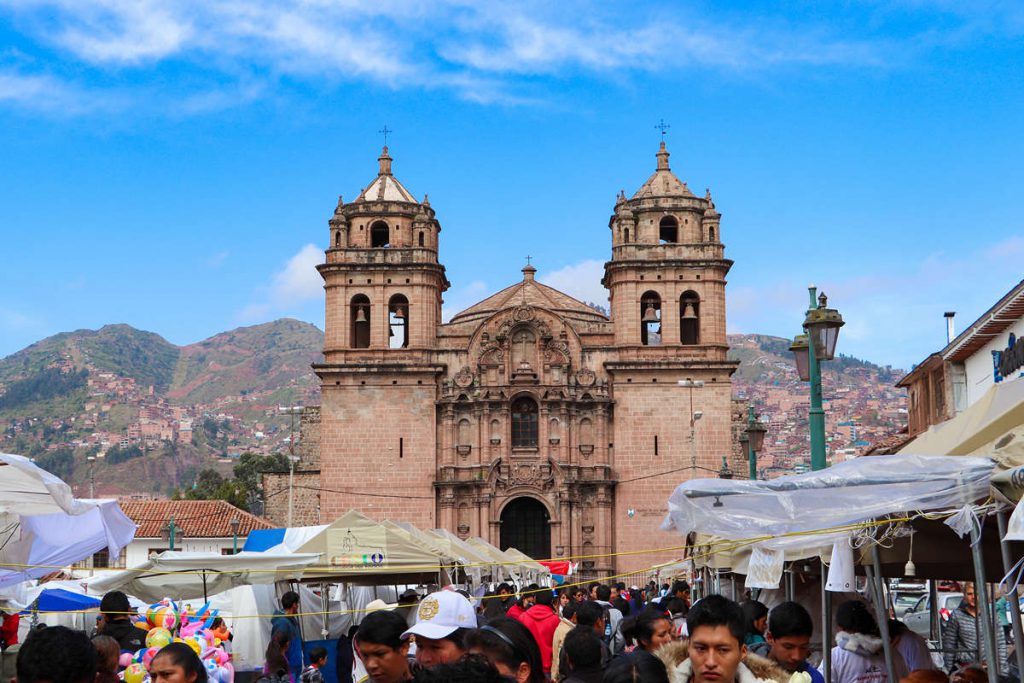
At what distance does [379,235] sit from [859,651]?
123 feet

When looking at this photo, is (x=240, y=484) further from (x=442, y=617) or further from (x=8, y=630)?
(x=442, y=617)

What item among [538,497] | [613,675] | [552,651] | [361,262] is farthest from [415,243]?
[613,675]

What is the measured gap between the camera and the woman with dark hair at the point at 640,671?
480cm

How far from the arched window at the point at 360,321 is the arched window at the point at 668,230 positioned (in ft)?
32.8

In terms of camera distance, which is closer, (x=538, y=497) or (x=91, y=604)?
(x=91, y=604)

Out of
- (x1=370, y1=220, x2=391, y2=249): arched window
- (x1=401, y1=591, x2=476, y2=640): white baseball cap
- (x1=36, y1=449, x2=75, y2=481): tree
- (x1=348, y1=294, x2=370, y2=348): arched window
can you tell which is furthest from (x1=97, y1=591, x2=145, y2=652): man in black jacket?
(x1=36, y1=449, x2=75, y2=481): tree

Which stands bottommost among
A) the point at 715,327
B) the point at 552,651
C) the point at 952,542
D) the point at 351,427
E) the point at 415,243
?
the point at 552,651

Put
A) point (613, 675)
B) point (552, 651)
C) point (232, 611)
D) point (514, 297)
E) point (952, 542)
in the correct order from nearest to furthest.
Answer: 1. point (613, 675)
2. point (952, 542)
3. point (552, 651)
4. point (232, 611)
5. point (514, 297)

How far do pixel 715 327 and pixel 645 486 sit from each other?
5.69m

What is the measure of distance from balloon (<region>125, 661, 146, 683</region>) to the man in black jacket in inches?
104

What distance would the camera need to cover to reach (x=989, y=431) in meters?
7.66

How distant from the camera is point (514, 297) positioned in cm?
5031

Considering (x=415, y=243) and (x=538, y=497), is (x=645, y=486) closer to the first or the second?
(x=538, y=497)

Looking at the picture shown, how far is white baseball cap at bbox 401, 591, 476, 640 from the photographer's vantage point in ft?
17.6
